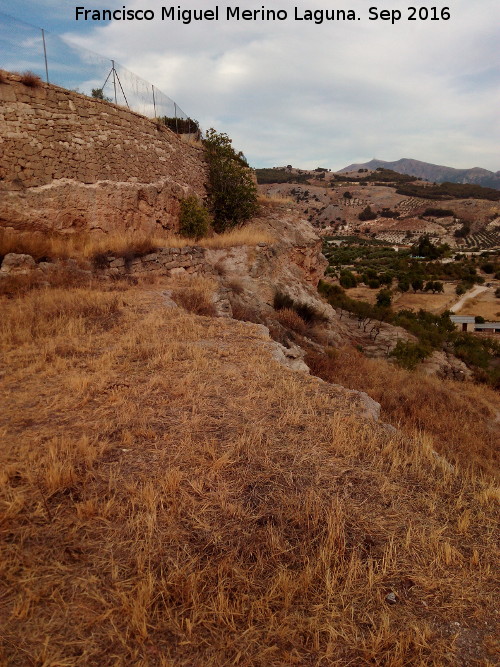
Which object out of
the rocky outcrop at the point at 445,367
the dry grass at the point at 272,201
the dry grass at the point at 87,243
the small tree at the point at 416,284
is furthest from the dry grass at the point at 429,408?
the small tree at the point at 416,284

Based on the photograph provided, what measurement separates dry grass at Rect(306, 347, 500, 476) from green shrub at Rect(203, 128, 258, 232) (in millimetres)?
8330

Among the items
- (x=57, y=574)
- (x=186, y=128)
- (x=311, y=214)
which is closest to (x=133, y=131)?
(x=186, y=128)

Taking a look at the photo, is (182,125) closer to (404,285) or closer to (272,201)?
(272,201)

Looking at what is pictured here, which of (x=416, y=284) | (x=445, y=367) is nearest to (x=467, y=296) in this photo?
(x=416, y=284)

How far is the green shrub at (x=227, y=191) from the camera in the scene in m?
16.1

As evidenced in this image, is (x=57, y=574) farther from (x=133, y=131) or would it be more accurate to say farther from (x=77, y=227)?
(x=133, y=131)

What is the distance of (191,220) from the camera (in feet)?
44.7

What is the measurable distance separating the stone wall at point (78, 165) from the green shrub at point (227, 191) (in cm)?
281

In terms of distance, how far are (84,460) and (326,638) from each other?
202 centimetres

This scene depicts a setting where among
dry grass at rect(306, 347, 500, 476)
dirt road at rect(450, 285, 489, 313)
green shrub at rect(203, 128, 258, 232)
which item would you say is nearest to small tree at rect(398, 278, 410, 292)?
dirt road at rect(450, 285, 489, 313)

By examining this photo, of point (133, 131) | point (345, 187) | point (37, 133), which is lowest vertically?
point (37, 133)

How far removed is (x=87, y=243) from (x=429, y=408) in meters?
9.29

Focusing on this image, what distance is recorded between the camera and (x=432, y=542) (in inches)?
96.0

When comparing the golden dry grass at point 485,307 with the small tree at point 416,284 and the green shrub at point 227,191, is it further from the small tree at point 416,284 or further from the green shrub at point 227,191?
the green shrub at point 227,191
